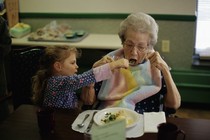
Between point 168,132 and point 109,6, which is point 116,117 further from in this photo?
point 109,6

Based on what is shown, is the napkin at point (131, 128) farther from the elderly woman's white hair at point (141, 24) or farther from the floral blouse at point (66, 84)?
the elderly woman's white hair at point (141, 24)

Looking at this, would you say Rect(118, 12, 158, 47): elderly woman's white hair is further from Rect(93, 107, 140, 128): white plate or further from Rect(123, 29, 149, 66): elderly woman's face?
Rect(93, 107, 140, 128): white plate

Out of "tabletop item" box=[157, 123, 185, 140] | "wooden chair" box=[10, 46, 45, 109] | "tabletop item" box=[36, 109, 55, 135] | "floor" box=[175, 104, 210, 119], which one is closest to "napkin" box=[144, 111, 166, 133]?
"tabletop item" box=[157, 123, 185, 140]

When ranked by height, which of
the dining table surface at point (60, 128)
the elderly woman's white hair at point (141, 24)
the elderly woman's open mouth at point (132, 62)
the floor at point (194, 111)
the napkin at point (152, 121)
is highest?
the elderly woman's white hair at point (141, 24)

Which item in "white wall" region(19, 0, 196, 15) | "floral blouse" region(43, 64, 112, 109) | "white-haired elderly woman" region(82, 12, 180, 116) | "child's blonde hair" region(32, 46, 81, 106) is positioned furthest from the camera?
"white wall" region(19, 0, 196, 15)

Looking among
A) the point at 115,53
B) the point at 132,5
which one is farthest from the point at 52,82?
the point at 132,5

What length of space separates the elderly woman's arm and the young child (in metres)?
0.27

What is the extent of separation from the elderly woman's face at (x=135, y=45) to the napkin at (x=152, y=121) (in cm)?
46

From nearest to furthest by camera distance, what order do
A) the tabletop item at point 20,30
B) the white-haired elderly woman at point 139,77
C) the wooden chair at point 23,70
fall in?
1. the white-haired elderly woman at point 139,77
2. the wooden chair at point 23,70
3. the tabletop item at point 20,30

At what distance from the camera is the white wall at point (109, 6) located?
10.2 ft

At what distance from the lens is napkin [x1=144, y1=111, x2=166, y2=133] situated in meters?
1.40

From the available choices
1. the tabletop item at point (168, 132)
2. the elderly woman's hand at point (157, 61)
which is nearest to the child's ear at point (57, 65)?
the elderly woman's hand at point (157, 61)

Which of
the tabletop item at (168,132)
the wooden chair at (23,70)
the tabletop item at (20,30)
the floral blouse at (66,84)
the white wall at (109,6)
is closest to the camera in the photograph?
the tabletop item at (168,132)

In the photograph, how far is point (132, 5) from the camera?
125 inches
